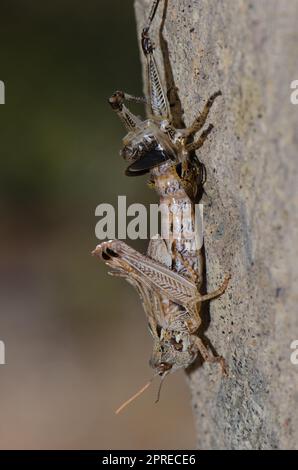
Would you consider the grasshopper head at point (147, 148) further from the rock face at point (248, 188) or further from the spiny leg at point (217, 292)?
the spiny leg at point (217, 292)

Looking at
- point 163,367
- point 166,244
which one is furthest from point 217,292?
point 163,367

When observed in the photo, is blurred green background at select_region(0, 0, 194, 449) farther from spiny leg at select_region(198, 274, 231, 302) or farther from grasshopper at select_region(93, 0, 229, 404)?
spiny leg at select_region(198, 274, 231, 302)

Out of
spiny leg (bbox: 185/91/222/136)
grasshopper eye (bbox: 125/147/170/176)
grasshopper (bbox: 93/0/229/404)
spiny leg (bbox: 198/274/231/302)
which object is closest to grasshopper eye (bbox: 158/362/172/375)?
grasshopper (bbox: 93/0/229/404)

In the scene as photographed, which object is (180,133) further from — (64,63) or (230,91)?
(64,63)

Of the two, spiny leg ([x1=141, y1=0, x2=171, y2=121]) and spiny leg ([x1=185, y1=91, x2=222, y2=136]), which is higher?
spiny leg ([x1=141, y1=0, x2=171, y2=121])

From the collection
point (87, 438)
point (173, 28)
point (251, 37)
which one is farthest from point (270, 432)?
point (87, 438)

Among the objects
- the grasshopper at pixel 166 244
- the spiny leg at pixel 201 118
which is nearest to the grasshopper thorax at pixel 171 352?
the grasshopper at pixel 166 244
